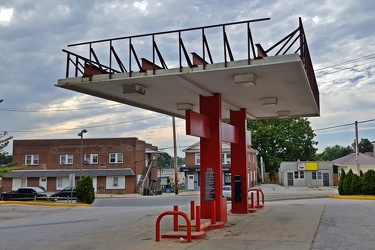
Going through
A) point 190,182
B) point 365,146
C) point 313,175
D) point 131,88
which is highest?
point 365,146

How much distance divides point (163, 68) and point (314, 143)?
6237 cm

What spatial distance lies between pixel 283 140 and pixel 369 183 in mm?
42111

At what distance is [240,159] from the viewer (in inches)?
611

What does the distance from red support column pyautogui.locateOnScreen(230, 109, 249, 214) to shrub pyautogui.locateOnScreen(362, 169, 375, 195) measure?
14.0 m

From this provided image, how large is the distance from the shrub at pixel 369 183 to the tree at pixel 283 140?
Result: 133ft

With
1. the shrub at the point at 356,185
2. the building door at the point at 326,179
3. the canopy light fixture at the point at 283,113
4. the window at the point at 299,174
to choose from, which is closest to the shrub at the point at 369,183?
the shrub at the point at 356,185

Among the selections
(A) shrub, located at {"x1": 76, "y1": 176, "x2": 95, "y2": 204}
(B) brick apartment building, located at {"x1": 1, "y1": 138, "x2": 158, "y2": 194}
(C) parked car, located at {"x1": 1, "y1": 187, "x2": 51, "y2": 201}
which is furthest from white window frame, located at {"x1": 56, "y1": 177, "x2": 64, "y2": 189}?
(A) shrub, located at {"x1": 76, "y1": 176, "x2": 95, "y2": 204}

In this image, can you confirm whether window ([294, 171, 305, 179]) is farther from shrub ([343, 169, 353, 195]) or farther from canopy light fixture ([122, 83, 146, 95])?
canopy light fixture ([122, 83, 146, 95])

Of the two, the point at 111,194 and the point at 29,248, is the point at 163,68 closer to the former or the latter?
the point at 29,248

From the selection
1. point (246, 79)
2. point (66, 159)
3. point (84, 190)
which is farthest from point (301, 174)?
point (246, 79)

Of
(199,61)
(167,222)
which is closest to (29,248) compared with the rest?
(167,222)

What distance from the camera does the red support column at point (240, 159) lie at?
→ 15.3 metres

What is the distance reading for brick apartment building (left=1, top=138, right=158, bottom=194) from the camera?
51.1 meters

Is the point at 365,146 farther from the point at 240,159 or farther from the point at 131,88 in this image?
the point at 131,88
